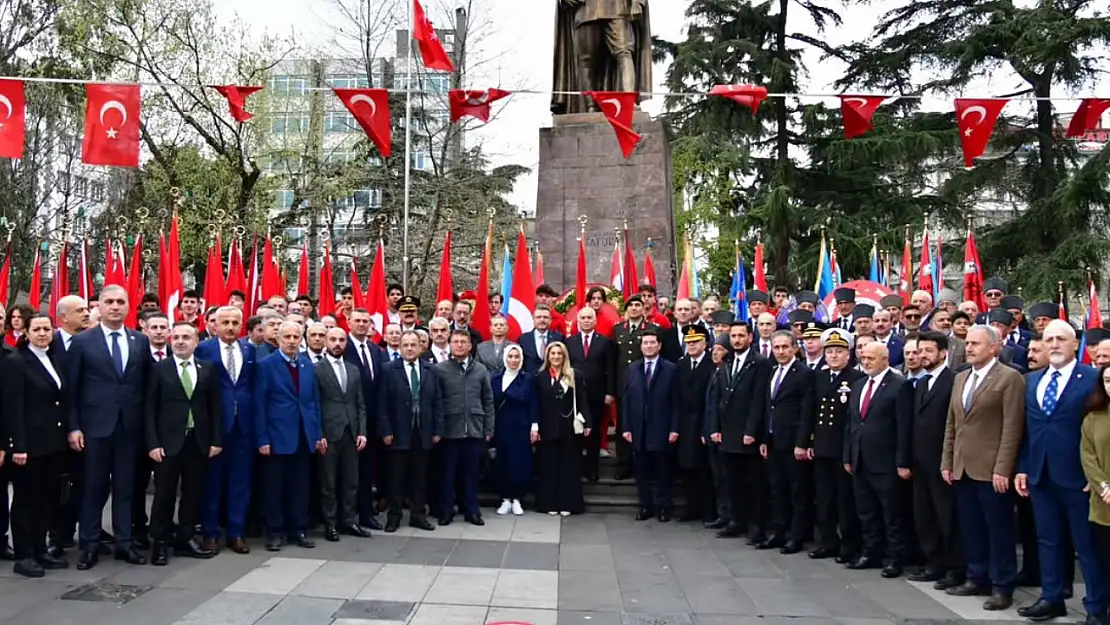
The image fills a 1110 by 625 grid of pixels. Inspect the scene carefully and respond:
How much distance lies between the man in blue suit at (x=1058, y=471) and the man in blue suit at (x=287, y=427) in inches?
196

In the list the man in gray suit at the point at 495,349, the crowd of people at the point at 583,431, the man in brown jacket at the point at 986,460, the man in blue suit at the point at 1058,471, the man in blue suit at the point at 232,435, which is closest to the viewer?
the man in blue suit at the point at 1058,471

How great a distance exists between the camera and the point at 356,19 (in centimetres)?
2695

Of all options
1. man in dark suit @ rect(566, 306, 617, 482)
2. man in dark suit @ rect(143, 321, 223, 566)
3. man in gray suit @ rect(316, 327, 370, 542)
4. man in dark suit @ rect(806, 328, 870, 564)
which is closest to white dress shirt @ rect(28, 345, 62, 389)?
man in dark suit @ rect(143, 321, 223, 566)

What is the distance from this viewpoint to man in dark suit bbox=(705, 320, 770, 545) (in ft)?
24.4

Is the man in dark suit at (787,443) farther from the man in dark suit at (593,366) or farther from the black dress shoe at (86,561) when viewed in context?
the black dress shoe at (86,561)

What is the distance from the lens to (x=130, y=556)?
6.22 meters

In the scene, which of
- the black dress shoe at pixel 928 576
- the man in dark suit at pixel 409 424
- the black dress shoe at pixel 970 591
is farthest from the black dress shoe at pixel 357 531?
the black dress shoe at pixel 970 591

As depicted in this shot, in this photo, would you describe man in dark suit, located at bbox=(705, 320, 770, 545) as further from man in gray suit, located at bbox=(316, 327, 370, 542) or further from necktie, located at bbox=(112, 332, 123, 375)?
necktie, located at bbox=(112, 332, 123, 375)

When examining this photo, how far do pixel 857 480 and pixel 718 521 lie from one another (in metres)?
1.76

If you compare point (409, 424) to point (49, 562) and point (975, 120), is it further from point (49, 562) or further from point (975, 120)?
point (975, 120)

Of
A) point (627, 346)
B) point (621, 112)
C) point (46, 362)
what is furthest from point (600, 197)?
point (46, 362)

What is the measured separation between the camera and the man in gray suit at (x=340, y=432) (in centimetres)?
712

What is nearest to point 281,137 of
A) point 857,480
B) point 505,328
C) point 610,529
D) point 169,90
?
point 169,90

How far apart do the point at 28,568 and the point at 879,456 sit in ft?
19.0
